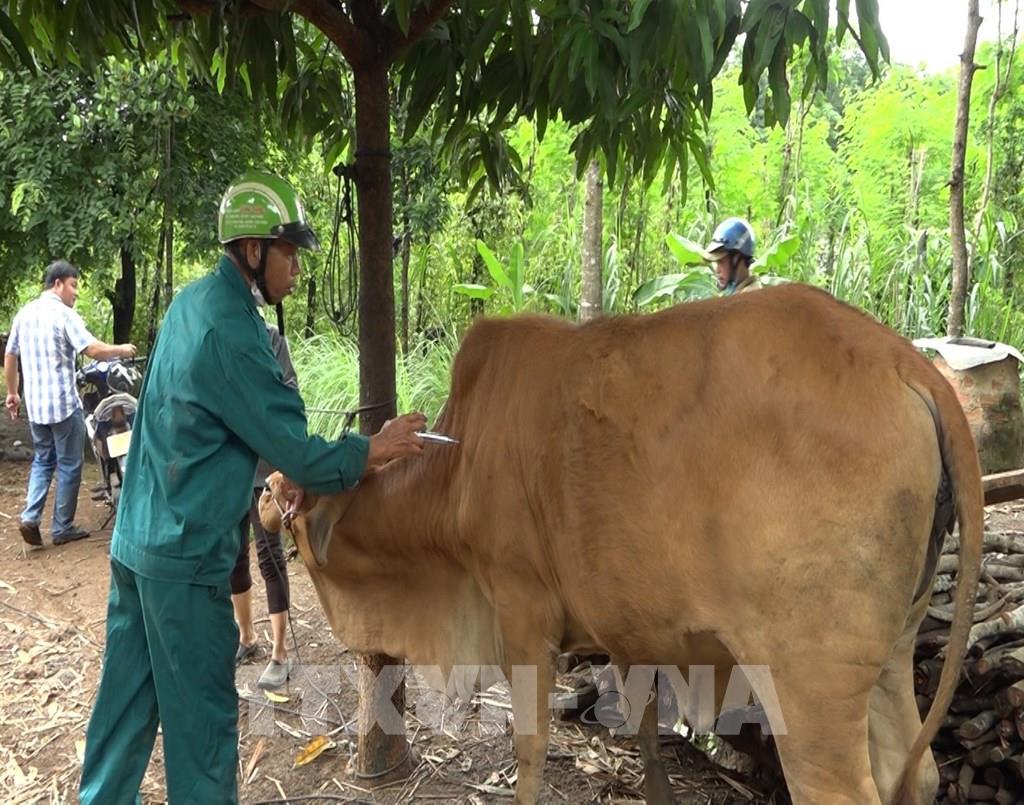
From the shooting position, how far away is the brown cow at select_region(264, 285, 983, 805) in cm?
212

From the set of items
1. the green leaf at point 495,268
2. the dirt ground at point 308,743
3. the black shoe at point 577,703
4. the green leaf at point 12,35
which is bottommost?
the dirt ground at point 308,743

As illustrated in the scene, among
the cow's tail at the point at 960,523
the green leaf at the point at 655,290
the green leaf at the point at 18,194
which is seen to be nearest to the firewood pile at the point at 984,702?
the cow's tail at the point at 960,523

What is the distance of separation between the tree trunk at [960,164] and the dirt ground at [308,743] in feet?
11.4

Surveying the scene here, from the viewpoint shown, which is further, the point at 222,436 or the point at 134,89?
the point at 134,89

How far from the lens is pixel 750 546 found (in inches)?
86.1

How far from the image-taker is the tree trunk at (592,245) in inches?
243

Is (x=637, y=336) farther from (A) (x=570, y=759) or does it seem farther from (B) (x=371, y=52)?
(A) (x=570, y=759)

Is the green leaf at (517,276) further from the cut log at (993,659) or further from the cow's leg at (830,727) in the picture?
the cow's leg at (830,727)

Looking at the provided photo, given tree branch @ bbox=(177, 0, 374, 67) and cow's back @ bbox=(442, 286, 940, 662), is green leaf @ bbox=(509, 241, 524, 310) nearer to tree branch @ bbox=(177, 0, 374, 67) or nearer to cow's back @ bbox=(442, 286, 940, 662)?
tree branch @ bbox=(177, 0, 374, 67)

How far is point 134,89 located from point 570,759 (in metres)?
6.22

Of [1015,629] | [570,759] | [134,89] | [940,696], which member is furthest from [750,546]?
[134,89]

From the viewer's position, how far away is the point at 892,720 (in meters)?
2.49

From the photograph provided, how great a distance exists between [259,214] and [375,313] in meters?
0.77

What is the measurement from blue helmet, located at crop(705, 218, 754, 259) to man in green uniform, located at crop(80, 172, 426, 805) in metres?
2.57
